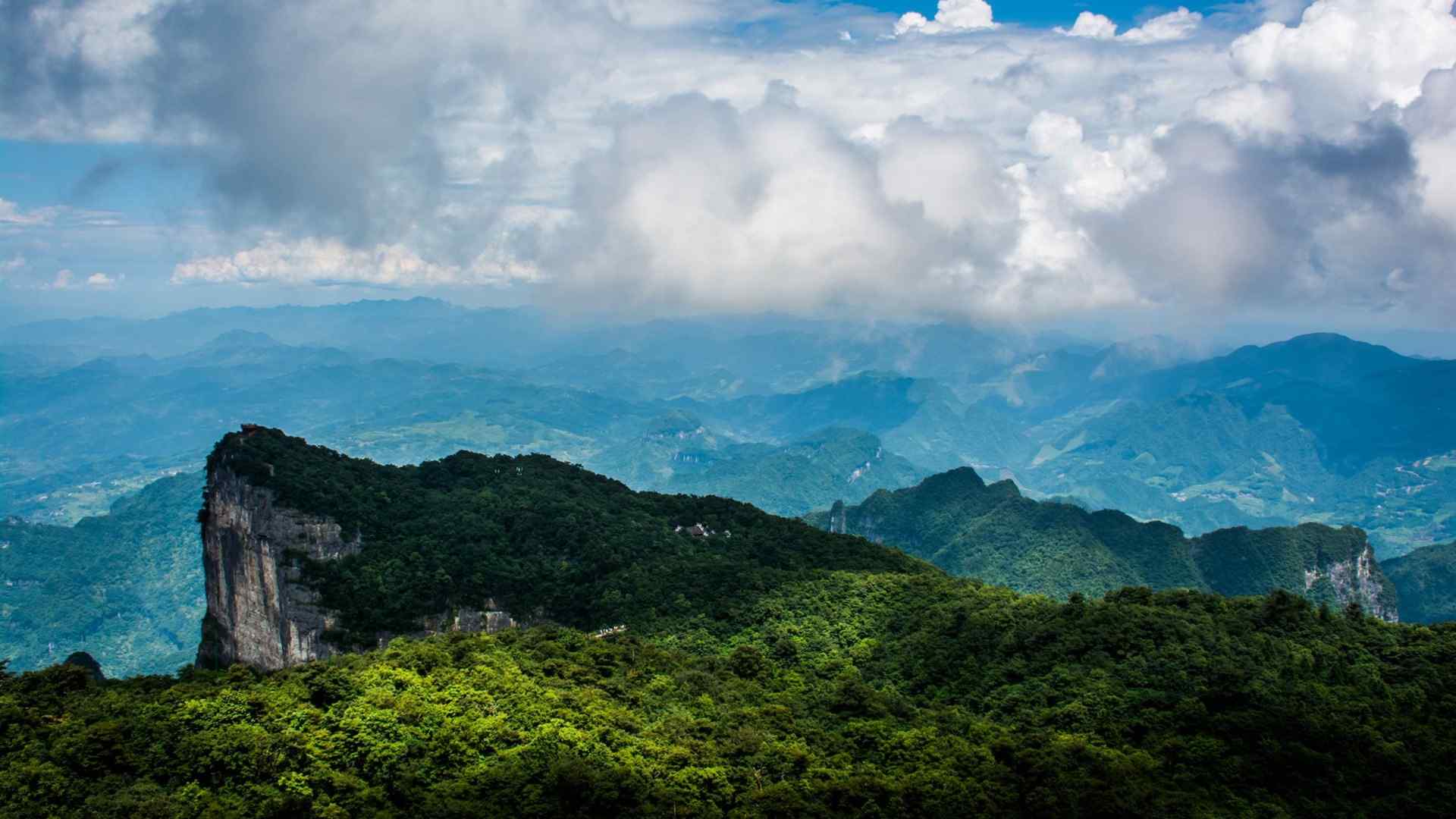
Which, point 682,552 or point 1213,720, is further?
point 682,552

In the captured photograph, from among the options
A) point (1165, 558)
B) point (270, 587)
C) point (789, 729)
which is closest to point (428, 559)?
point (270, 587)

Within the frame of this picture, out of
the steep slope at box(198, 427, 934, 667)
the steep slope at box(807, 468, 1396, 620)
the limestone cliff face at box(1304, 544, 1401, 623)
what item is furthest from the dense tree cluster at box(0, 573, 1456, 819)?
the limestone cliff face at box(1304, 544, 1401, 623)

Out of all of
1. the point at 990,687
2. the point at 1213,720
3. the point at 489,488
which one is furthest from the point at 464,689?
the point at 489,488

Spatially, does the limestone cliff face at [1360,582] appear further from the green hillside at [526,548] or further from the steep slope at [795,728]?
the steep slope at [795,728]

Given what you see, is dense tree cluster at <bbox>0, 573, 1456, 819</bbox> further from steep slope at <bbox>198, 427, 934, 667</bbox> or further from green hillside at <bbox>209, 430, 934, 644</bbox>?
steep slope at <bbox>198, 427, 934, 667</bbox>

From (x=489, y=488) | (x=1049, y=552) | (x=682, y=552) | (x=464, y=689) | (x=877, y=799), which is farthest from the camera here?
(x=1049, y=552)

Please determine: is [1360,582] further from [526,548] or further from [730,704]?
[730,704]

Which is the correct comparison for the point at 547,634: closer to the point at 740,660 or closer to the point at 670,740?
the point at 740,660

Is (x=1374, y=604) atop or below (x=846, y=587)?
below
